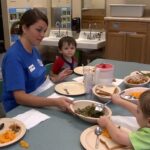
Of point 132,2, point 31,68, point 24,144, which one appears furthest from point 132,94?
point 132,2

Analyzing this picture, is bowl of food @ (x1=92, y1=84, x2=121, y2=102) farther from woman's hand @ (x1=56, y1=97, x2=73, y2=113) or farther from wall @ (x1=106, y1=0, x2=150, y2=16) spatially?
wall @ (x1=106, y1=0, x2=150, y2=16)

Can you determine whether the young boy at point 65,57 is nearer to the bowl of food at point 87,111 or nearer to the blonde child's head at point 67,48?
the blonde child's head at point 67,48

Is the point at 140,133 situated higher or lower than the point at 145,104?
lower

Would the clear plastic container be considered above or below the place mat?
above

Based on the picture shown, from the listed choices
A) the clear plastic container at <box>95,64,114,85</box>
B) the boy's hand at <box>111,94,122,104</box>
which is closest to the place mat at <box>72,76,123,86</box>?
the clear plastic container at <box>95,64,114,85</box>

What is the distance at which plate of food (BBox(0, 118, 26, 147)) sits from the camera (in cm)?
109

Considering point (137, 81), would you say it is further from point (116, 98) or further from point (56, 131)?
point (56, 131)

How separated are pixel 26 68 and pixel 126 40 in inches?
103

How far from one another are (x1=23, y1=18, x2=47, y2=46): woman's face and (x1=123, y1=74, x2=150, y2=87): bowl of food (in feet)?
2.23

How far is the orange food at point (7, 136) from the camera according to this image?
1.09 meters

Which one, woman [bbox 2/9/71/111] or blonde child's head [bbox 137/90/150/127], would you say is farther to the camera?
woman [bbox 2/9/71/111]

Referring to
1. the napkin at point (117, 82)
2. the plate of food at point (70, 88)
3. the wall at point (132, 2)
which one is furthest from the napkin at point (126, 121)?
the wall at point (132, 2)

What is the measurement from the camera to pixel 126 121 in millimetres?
1264

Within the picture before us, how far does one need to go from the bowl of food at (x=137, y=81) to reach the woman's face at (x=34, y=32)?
679 mm
